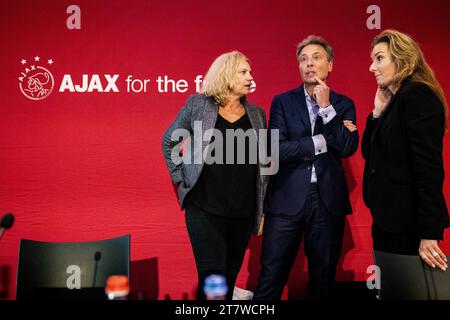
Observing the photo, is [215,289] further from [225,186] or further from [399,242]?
[225,186]

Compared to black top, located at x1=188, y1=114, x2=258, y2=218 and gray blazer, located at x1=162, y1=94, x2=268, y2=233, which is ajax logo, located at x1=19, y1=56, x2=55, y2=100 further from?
black top, located at x1=188, y1=114, x2=258, y2=218

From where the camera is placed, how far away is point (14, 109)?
10.9ft

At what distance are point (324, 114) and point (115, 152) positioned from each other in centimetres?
163

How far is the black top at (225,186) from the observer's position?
2393 mm

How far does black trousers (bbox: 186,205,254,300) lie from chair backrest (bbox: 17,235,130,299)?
0.37 meters

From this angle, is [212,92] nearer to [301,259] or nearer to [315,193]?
[315,193]

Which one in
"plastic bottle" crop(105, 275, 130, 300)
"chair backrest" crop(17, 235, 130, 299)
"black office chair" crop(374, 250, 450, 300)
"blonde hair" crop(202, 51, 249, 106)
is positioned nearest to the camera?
"plastic bottle" crop(105, 275, 130, 300)

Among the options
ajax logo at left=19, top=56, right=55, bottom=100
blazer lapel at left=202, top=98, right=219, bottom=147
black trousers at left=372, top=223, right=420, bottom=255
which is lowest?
black trousers at left=372, top=223, right=420, bottom=255

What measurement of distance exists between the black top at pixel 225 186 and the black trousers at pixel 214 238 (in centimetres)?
5

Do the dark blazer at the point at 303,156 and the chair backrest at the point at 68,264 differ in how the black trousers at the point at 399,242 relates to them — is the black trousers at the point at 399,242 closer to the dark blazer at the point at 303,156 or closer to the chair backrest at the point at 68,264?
the dark blazer at the point at 303,156

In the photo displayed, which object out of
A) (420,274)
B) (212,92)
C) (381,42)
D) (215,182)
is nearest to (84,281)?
(215,182)

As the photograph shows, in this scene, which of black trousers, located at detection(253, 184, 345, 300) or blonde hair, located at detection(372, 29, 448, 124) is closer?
blonde hair, located at detection(372, 29, 448, 124)

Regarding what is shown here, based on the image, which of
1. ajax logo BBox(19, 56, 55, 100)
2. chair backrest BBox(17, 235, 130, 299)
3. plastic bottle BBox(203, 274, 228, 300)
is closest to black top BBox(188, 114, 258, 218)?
chair backrest BBox(17, 235, 130, 299)

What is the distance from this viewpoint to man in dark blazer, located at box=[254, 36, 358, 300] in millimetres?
2455
